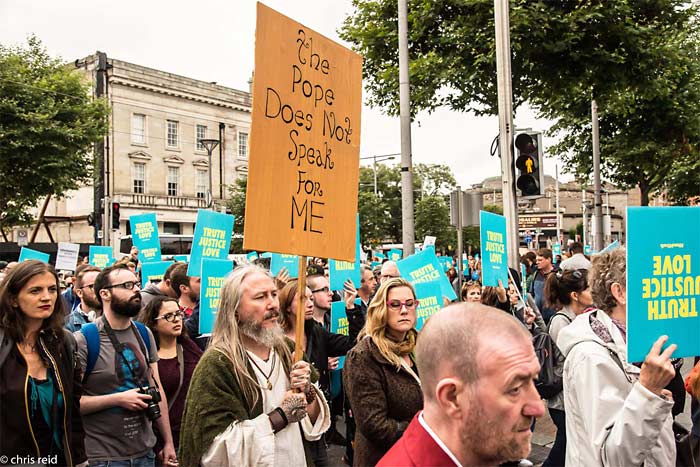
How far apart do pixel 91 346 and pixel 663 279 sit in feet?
10.4

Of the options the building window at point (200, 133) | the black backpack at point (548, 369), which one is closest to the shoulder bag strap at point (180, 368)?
the black backpack at point (548, 369)

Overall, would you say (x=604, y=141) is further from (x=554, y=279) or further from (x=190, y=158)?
(x=190, y=158)

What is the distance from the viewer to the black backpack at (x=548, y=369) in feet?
16.7

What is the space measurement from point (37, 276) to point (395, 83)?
10.6 meters

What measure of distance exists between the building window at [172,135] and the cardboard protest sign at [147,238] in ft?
129

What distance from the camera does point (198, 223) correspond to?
7414mm

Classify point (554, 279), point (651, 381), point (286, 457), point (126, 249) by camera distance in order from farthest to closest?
point (126, 249) < point (554, 279) < point (286, 457) < point (651, 381)

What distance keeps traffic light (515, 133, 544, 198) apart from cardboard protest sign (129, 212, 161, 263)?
598cm

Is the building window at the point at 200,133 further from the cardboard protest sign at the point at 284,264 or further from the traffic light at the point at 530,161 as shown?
the traffic light at the point at 530,161

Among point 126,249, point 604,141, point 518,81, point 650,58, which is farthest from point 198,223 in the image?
point 126,249

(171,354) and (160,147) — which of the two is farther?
(160,147)

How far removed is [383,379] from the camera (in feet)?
12.3

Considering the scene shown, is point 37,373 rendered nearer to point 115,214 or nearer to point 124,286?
point 124,286

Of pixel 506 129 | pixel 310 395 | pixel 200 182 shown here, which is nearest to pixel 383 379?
pixel 310 395
